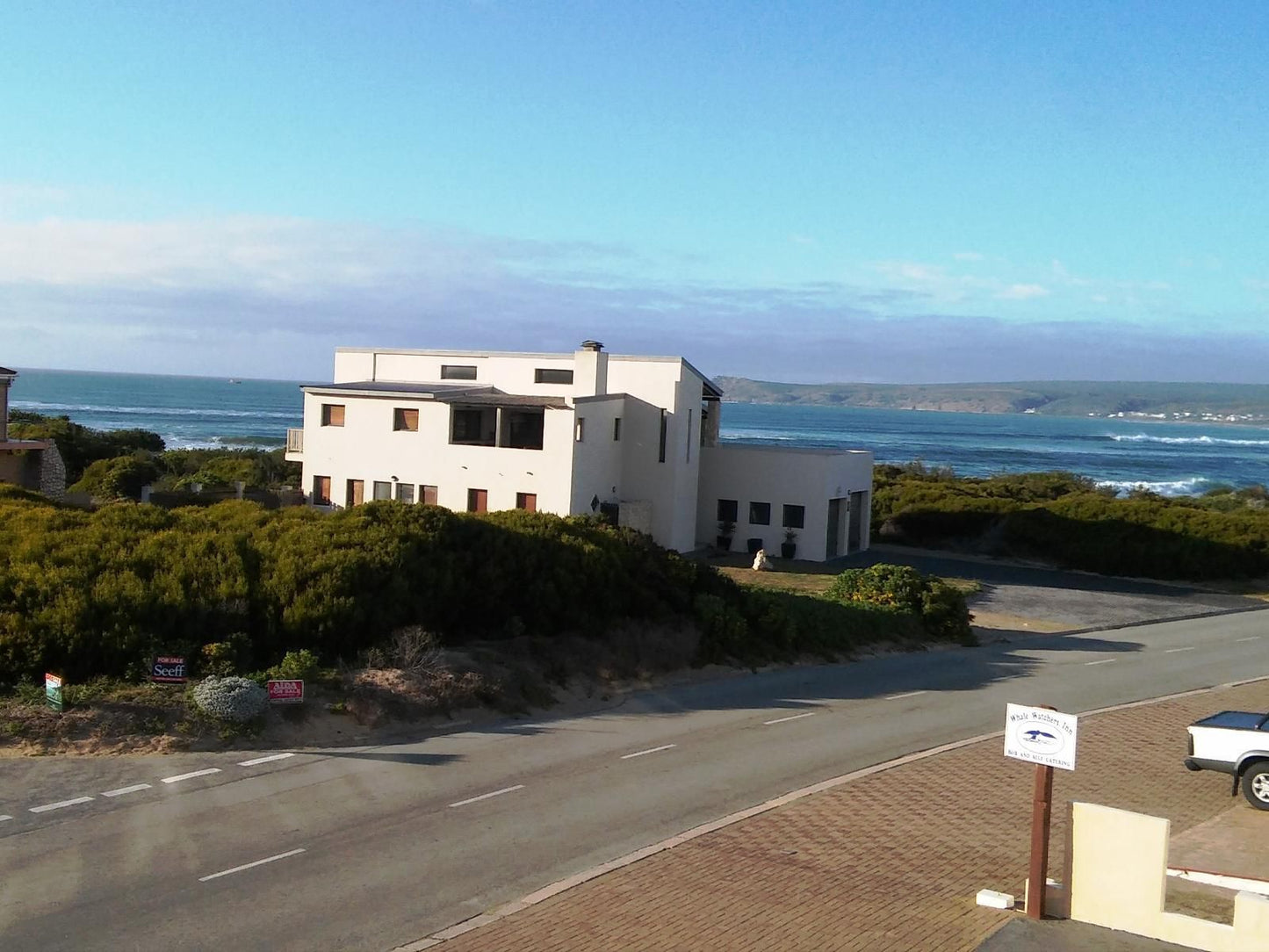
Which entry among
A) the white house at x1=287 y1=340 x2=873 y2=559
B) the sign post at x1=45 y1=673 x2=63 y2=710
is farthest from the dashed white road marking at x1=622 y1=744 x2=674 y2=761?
the white house at x1=287 y1=340 x2=873 y2=559

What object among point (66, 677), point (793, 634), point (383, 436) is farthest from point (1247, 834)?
point (383, 436)

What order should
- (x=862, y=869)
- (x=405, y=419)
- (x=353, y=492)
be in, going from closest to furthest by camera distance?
(x=862, y=869) → (x=405, y=419) → (x=353, y=492)

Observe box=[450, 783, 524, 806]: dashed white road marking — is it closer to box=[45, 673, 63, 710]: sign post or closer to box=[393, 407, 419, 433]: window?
box=[45, 673, 63, 710]: sign post

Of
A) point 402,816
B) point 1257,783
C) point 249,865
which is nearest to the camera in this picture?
point 249,865

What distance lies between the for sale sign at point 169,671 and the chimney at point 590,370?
2441 centimetres

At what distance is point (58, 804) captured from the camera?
1186 cm

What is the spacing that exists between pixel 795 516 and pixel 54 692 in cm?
3127

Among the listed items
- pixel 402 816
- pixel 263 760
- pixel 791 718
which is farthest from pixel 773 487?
pixel 402 816

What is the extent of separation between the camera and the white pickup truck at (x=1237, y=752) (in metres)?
14.3

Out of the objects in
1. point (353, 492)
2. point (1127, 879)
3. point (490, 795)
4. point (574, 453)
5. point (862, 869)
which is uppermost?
point (574, 453)

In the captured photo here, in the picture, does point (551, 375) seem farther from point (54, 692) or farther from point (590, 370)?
point (54, 692)

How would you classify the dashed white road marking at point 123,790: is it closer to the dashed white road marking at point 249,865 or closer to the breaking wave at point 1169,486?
the dashed white road marking at point 249,865

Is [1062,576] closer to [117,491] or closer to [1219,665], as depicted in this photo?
[1219,665]

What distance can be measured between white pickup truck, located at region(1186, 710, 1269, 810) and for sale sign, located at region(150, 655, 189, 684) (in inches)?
495
